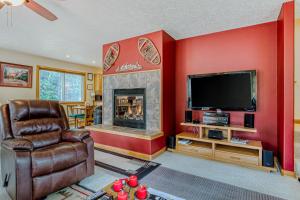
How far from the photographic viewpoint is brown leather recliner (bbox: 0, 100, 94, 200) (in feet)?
5.22

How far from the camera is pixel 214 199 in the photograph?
→ 1761 millimetres

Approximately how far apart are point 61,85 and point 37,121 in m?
4.24

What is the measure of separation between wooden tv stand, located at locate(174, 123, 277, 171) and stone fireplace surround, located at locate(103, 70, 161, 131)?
635 mm

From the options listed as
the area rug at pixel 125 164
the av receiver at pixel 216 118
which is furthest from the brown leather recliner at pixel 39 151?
the av receiver at pixel 216 118

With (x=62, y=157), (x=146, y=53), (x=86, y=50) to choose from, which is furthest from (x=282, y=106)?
(x=86, y=50)

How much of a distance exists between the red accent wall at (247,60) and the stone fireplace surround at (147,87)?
2.49ft

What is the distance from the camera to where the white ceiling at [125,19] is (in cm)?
236

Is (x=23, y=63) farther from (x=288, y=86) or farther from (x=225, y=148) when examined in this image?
(x=288, y=86)

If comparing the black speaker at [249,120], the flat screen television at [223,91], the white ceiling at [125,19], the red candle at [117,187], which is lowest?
the red candle at [117,187]

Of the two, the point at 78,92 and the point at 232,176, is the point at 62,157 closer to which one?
the point at 232,176

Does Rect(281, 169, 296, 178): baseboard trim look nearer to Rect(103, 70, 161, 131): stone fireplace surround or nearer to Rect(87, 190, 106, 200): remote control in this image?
Rect(103, 70, 161, 131): stone fireplace surround

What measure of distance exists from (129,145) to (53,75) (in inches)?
175

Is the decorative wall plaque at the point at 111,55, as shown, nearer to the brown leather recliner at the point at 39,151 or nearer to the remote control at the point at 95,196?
the brown leather recliner at the point at 39,151

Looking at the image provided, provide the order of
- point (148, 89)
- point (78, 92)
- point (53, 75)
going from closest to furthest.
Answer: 1. point (148, 89)
2. point (53, 75)
3. point (78, 92)
